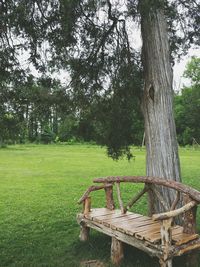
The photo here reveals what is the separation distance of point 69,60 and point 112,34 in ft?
3.03

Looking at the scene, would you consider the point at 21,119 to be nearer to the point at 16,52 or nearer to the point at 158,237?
the point at 16,52

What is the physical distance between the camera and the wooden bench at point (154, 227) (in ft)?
13.1

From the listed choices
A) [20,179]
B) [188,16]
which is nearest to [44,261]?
[188,16]

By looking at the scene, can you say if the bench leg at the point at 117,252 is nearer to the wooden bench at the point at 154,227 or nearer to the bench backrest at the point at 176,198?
the wooden bench at the point at 154,227

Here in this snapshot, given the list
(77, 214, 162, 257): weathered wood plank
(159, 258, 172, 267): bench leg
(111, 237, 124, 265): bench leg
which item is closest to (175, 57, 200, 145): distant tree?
(77, 214, 162, 257): weathered wood plank

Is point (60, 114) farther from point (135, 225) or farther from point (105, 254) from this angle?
point (105, 254)

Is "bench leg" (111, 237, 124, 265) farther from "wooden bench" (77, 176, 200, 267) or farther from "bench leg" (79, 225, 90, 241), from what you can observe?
"bench leg" (79, 225, 90, 241)

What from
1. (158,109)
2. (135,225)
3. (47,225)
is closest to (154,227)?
(135,225)

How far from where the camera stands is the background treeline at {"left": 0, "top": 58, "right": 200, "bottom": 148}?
5.14 meters

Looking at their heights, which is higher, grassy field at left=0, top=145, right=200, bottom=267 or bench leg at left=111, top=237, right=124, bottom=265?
bench leg at left=111, top=237, right=124, bottom=265

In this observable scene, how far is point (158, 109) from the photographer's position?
547cm

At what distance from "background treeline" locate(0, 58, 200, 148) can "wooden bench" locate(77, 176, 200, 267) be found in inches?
46.3

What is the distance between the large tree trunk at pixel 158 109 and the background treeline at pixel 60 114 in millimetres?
716

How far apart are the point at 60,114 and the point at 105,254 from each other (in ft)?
7.89
